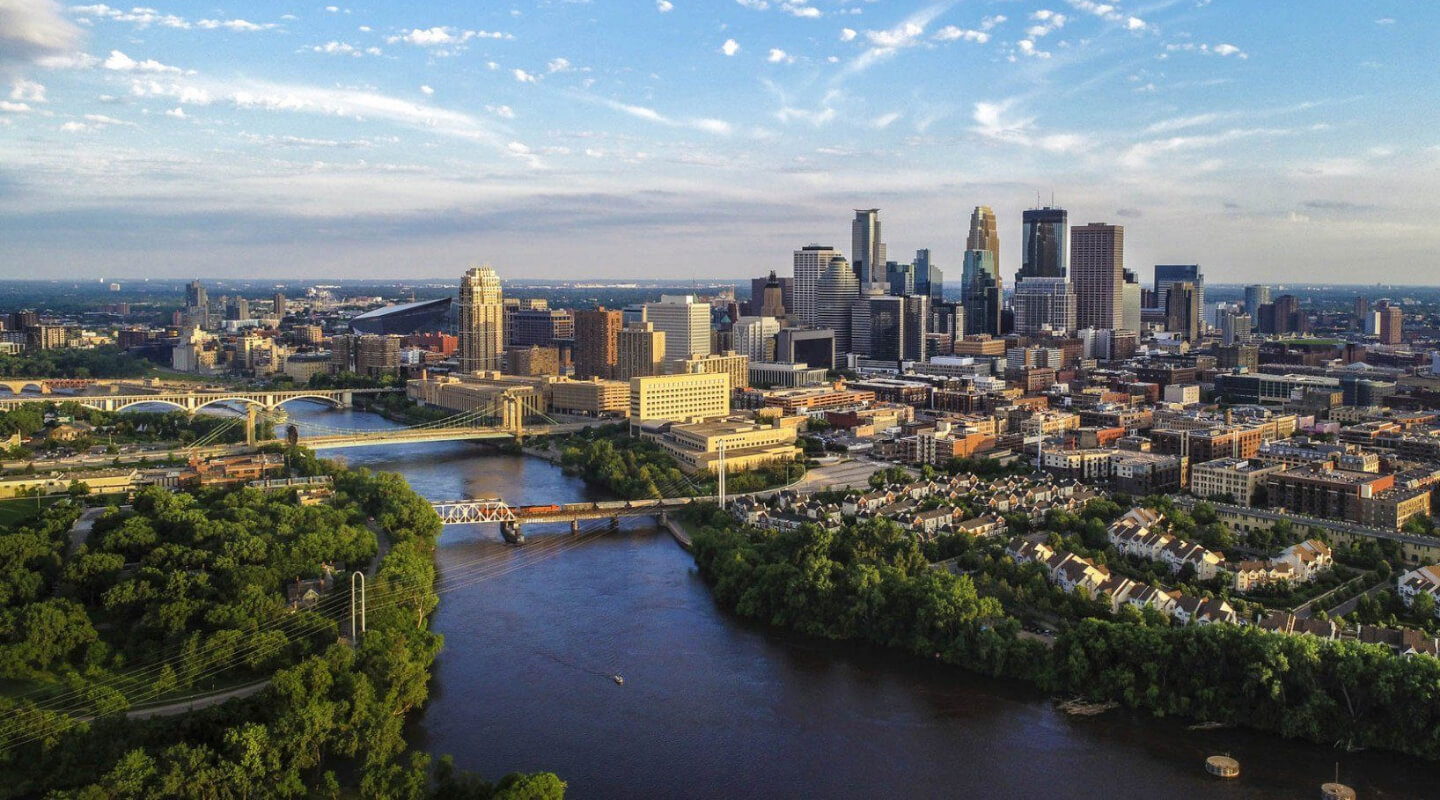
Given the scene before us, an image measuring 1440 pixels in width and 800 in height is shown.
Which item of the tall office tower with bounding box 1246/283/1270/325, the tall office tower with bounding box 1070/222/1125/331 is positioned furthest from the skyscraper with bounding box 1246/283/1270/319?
the tall office tower with bounding box 1070/222/1125/331

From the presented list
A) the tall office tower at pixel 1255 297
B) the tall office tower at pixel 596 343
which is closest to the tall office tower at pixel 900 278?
the tall office tower at pixel 1255 297

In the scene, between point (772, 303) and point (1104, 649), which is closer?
point (1104, 649)

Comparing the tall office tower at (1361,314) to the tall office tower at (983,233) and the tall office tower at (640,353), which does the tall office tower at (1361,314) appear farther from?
the tall office tower at (640,353)

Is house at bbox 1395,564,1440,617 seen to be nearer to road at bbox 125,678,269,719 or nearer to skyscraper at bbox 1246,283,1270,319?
road at bbox 125,678,269,719

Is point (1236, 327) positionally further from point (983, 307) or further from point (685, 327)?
point (685, 327)

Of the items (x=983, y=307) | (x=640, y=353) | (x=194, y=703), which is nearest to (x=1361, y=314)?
(x=983, y=307)

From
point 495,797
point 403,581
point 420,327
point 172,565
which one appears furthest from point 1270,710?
point 420,327

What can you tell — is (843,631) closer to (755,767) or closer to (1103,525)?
(755,767)
